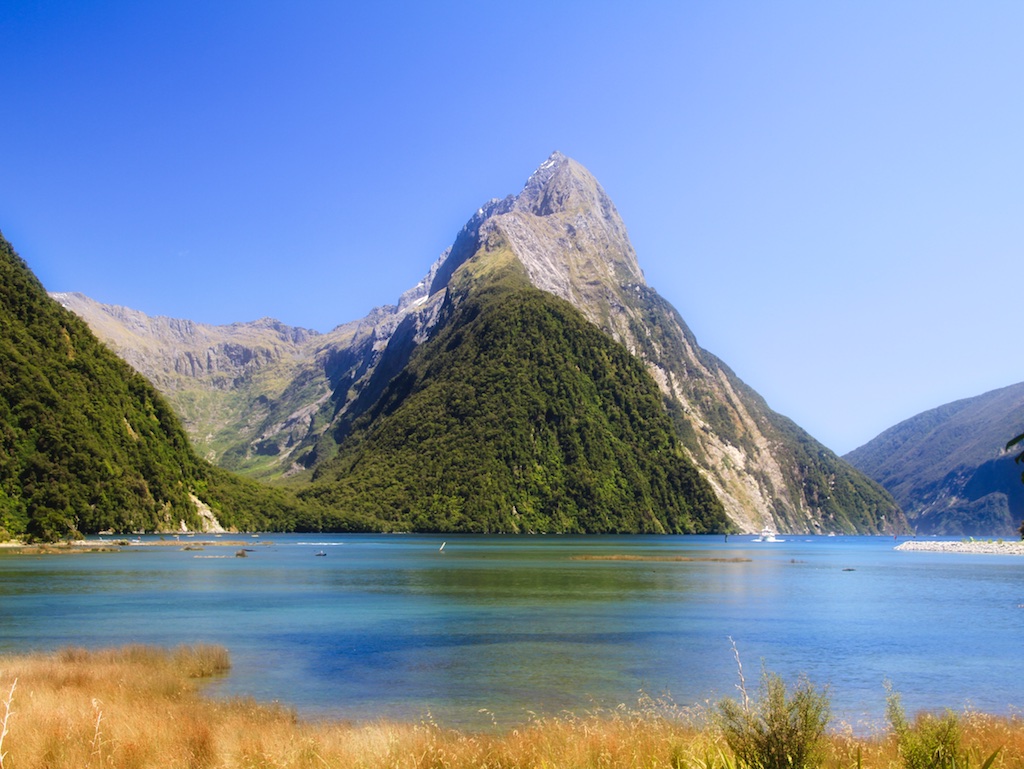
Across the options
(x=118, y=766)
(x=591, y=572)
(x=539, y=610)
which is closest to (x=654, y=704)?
(x=118, y=766)

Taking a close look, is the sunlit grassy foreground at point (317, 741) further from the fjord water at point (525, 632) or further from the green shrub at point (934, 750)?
the fjord water at point (525, 632)

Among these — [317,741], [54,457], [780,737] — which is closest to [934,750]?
[780,737]

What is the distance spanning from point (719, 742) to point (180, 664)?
25412 mm

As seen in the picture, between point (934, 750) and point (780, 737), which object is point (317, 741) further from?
point (934, 750)

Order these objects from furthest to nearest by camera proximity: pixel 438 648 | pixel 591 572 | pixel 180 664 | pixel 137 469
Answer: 1. pixel 137 469
2. pixel 591 572
3. pixel 438 648
4. pixel 180 664

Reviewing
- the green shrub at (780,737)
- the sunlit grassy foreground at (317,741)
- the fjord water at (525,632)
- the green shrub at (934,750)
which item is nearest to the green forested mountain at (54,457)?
the fjord water at (525,632)

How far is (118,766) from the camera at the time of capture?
16812 millimetres

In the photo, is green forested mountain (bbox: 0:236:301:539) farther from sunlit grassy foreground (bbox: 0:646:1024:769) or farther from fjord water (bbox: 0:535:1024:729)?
sunlit grassy foreground (bbox: 0:646:1024:769)

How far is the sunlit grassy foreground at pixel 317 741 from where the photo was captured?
645 inches

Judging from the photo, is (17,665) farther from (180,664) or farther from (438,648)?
(438,648)

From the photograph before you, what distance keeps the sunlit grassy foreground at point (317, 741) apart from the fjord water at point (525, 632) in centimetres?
500

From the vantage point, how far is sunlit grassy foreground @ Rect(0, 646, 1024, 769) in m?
16.4

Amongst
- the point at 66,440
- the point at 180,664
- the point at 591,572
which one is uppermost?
the point at 66,440

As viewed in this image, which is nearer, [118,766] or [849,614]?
[118,766]
